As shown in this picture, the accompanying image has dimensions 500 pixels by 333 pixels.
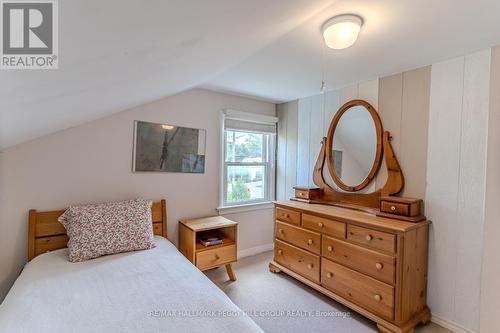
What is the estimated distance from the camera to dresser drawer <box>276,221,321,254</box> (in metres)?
2.34

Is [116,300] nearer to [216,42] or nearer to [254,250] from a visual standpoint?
[216,42]

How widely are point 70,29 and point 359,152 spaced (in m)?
2.53

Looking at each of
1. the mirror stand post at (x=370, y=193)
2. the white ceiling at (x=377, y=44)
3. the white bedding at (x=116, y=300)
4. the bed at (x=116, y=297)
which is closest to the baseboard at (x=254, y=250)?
the mirror stand post at (x=370, y=193)

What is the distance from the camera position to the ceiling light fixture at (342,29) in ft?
4.50

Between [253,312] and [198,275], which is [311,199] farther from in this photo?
[198,275]

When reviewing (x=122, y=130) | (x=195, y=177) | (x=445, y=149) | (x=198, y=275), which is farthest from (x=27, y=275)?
(x=445, y=149)

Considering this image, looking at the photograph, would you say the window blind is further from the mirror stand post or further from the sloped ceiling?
the sloped ceiling

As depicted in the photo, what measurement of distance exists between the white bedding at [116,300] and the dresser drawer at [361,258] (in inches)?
45.9

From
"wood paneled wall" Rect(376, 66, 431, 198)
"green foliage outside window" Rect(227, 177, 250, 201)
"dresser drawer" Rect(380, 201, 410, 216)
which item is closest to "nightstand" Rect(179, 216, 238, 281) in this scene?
"green foliage outside window" Rect(227, 177, 250, 201)

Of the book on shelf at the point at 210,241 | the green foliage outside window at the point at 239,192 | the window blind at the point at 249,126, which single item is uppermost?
the window blind at the point at 249,126

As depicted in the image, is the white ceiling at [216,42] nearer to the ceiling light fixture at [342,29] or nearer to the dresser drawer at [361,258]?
the ceiling light fixture at [342,29]

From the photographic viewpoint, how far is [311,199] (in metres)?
2.77

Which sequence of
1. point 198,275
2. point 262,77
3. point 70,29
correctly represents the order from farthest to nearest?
point 262,77 < point 198,275 < point 70,29

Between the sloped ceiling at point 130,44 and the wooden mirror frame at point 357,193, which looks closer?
the sloped ceiling at point 130,44
